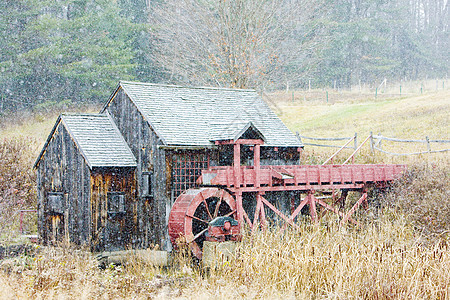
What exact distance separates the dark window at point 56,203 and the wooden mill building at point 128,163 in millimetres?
35

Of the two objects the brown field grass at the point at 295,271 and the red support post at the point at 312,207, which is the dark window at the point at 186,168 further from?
the red support post at the point at 312,207

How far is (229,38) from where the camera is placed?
106 ft

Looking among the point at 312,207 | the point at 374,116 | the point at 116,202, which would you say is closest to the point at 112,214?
the point at 116,202

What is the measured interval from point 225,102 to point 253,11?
12656 millimetres

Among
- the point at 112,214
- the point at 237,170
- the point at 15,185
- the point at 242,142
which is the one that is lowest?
the point at 112,214

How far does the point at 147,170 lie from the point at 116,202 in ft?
4.85

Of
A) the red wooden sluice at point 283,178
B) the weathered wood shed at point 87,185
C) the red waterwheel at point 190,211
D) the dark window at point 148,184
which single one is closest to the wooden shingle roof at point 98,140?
the weathered wood shed at point 87,185

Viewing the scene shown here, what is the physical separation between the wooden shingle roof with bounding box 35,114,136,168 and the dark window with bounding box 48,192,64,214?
86.9 inches

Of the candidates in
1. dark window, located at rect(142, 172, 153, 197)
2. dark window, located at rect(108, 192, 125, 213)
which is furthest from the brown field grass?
dark window, located at rect(142, 172, 153, 197)

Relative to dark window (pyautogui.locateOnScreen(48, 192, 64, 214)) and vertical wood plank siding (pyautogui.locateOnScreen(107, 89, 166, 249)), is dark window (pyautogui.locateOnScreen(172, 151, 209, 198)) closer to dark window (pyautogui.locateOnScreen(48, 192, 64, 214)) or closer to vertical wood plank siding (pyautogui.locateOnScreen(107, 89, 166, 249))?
vertical wood plank siding (pyautogui.locateOnScreen(107, 89, 166, 249))

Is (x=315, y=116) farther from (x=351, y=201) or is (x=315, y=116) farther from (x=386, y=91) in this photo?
(x=351, y=201)

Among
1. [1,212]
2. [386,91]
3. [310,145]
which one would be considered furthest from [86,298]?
[386,91]

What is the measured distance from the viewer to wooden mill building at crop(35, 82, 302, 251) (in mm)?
17844

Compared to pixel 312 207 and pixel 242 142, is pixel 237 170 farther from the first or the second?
pixel 312 207
